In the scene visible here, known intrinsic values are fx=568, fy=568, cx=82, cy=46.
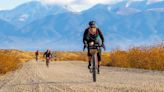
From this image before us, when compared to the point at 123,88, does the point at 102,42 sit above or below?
above

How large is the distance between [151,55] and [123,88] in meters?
16.7

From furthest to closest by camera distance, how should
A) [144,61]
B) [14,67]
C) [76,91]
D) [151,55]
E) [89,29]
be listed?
[14,67] → [144,61] → [151,55] → [89,29] → [76,91]

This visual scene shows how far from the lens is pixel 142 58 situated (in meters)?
33.9

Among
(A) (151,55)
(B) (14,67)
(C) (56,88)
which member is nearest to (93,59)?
(C) (56,88)

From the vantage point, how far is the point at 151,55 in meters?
31.9

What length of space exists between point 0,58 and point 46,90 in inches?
851

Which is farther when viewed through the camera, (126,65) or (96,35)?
(126,65)

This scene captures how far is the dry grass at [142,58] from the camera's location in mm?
31219

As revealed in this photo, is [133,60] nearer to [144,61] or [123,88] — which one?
[144,61]

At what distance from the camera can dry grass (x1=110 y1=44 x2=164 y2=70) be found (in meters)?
31.2

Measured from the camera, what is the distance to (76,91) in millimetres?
15086

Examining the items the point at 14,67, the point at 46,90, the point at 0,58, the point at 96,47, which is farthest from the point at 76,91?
the point at 14,67

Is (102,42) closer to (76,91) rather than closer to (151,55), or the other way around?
(76,91)

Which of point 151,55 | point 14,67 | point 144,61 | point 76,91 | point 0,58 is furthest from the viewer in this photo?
point 14,67
